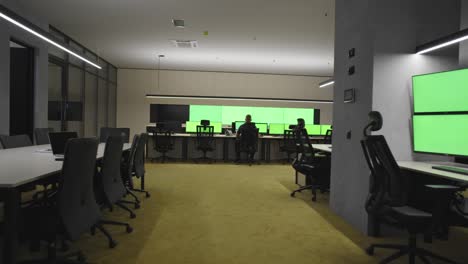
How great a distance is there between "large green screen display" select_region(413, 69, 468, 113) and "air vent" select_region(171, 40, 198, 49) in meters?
5.31

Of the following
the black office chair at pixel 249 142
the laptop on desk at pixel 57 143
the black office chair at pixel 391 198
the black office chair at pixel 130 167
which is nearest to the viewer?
the black office chair at pixel 391 198

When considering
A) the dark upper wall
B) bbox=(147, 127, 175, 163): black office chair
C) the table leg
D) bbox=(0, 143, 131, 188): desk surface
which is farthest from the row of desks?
the table leg

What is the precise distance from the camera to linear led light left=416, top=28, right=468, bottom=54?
2564mm

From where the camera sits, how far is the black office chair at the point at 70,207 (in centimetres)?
178

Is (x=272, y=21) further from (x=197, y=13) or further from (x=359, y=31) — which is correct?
(x=359, y=31)

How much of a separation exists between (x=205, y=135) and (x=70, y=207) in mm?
6934

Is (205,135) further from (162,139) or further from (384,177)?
(384,177)

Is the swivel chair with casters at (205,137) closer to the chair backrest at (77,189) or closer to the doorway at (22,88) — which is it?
the doorway at (22,88)

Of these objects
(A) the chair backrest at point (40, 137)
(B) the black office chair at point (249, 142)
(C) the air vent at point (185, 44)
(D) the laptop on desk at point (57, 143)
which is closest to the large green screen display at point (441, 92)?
(D) the laptop on desk at point (57, 143)

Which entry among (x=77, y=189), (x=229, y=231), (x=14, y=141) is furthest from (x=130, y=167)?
A: (x=77, y=189)

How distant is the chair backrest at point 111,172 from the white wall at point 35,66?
10.5 ft

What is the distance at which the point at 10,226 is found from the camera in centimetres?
166

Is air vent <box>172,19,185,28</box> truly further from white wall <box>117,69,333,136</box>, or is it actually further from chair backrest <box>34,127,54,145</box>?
white wall <box>117,69,333,136</box>

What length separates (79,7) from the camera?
5.38 m
